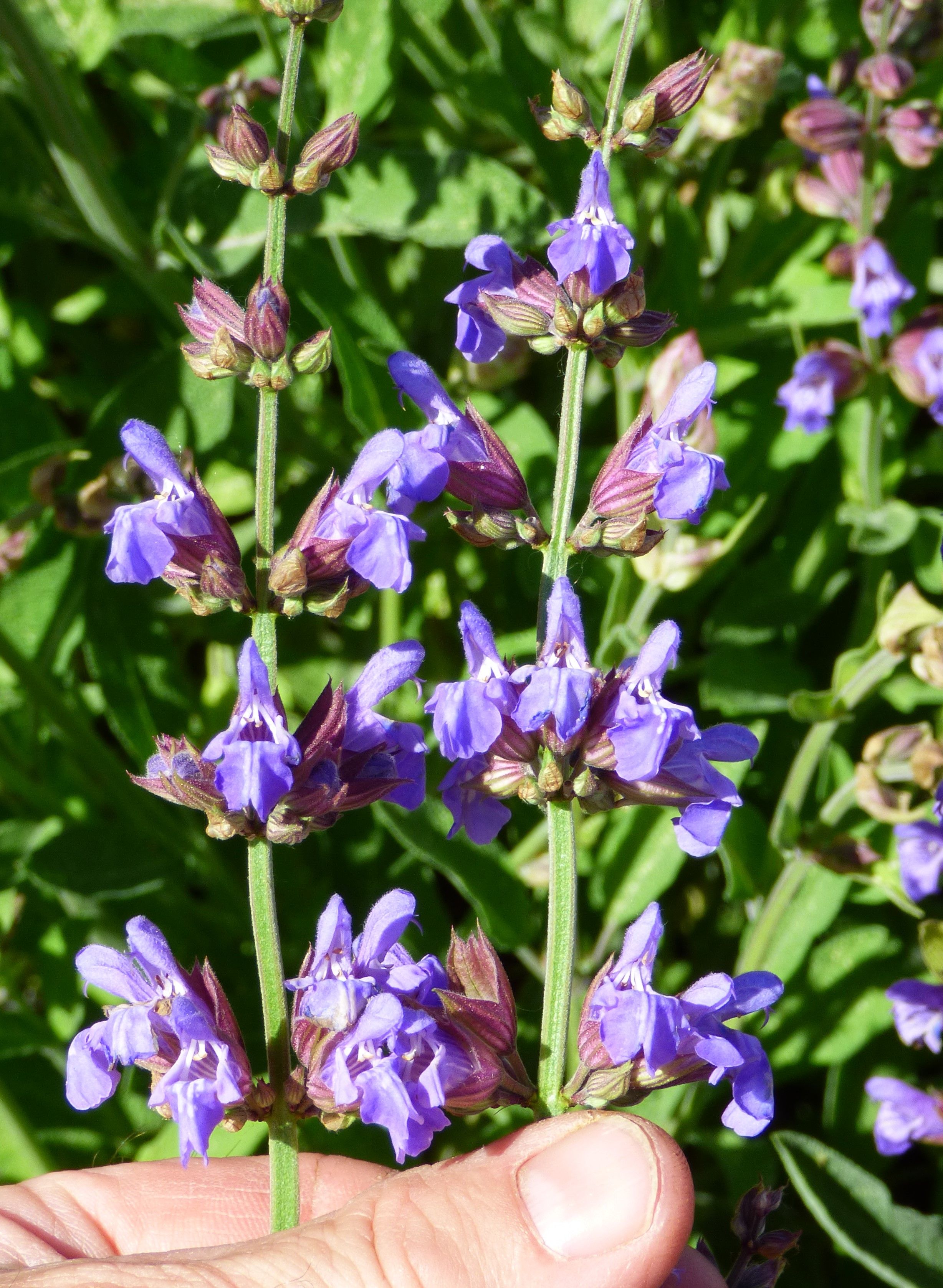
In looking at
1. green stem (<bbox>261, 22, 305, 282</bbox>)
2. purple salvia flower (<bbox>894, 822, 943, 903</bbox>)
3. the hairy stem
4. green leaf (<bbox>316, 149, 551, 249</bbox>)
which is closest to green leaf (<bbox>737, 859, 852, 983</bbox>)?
purple salvia flower (<bbox>894, 822, 943, 903</bbox>)

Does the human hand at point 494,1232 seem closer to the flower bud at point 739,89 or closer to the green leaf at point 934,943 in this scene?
the green leaf at point 934,943

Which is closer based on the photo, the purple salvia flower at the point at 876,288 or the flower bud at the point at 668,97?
the flower bud at the point at 668,97

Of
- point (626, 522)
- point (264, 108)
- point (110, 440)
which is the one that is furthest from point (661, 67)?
point (626, 522)

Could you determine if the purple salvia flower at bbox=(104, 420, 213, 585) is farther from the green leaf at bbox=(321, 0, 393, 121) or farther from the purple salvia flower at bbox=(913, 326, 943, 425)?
the purple salvia flower at bbox=(913, 326, 943, 425)

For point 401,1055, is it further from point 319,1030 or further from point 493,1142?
point 493,1142

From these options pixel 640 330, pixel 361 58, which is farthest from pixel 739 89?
pixel 640 330

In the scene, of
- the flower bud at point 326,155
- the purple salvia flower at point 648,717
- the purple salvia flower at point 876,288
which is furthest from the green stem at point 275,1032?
the purple salvia flower at point 876,288
